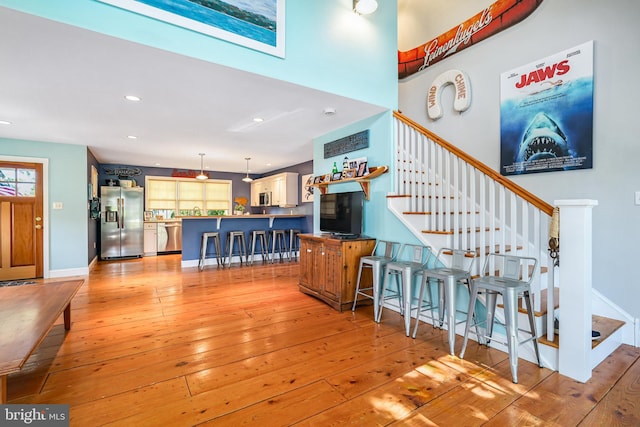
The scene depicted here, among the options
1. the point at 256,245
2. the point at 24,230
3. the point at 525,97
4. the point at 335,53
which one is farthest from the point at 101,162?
the point at 525,97

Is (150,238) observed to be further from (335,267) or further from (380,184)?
(380,184)

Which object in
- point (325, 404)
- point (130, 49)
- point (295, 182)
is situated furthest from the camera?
point (295, 182)

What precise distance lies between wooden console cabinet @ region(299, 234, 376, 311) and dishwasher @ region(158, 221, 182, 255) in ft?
18.2

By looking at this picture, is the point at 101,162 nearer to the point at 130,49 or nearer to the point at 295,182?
the point at 295,182

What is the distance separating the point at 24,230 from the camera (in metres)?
5.10

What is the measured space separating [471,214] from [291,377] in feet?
6.71

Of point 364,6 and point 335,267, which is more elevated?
point 364,6

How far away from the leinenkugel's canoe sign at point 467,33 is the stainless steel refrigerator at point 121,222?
6816 mm

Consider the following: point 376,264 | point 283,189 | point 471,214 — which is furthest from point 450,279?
point 283,189

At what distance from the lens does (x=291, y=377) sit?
6.97 feet

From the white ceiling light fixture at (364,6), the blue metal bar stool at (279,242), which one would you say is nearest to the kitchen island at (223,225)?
the blue metal bar stool at (279,242)

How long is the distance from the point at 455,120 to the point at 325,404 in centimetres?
393

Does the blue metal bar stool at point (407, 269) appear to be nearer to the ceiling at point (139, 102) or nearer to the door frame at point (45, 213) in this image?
the ceiling at point (139, 102)

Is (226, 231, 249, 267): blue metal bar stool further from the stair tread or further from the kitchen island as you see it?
the stair tread
